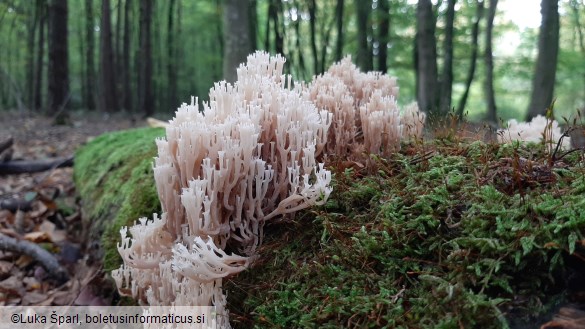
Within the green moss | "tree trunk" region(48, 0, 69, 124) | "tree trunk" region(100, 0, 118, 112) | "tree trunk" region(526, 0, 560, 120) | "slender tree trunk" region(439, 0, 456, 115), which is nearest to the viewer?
the green moss

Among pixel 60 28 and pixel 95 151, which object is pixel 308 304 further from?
pixel 60 28

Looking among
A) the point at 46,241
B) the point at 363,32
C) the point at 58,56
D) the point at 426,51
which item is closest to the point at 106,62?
the point at 58,56

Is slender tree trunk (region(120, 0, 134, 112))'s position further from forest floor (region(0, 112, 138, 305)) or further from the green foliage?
the green foliage

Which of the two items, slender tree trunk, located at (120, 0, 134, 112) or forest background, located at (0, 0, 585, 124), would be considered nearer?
forest background, located at (0, 0, 585, 124)

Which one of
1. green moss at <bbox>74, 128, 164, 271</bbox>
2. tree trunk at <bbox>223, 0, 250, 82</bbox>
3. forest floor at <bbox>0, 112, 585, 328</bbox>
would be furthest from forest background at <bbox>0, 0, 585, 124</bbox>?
forest floor at <bbox>0, 112, 585, 328</bbox>

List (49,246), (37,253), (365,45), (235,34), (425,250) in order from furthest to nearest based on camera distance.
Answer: (365,45), (235,34), (49,246), (37,253), (425,250)

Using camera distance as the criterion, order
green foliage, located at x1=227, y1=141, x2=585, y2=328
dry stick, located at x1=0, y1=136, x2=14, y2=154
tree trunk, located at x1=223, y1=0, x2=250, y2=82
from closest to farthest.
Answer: green foliage, located at x1=227, y1=141, x2=585, y2=328
dry stick, located at x1=0, y1=136, x2=14, y2=154
tree trunk, located at x1=223, y1=0, x2=250, y2=82

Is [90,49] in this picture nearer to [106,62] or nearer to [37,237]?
[106,62]
